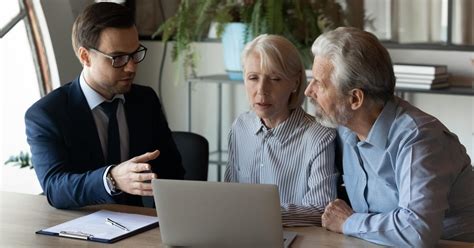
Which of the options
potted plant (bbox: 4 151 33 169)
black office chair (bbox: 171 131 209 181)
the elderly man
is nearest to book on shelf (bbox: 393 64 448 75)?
black office chair (bbox: 171 131 209 181)

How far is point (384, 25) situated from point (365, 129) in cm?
238

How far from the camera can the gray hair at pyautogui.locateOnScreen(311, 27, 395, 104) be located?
8.13 feet

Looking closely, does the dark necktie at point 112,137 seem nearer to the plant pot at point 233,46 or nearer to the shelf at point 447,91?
the plant pot at point 233,46

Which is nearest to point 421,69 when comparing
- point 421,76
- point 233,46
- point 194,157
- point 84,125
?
point 421,76

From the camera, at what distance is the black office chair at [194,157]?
337cm

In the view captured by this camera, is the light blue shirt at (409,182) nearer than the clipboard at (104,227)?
A: Yes

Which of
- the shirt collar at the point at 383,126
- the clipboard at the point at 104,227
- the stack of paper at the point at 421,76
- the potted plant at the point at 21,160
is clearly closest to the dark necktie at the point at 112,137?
the clipboard at the point at 104,227

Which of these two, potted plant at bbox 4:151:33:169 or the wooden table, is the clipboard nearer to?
the wooden table

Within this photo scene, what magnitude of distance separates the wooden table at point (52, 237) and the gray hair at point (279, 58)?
607mm

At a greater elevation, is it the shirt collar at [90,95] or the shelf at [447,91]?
the shirt collar at [90,95]

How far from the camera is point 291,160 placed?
2.94 m

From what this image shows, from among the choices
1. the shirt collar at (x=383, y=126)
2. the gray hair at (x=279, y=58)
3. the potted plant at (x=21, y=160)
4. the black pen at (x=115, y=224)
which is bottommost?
the potted plant at (x=21, y=160)

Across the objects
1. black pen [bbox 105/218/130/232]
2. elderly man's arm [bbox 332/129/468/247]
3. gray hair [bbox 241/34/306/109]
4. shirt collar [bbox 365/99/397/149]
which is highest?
gray hair [bbox 241/34/306/109]

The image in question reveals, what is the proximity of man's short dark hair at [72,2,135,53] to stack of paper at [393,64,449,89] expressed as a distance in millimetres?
1855
